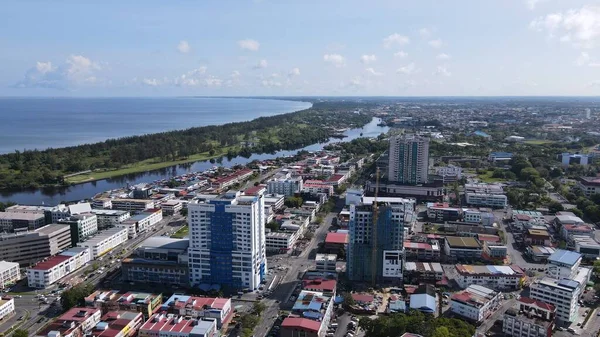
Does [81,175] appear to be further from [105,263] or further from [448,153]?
[448,153]

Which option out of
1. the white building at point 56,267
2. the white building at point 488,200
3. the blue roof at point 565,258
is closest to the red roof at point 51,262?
the white building at point 56,267

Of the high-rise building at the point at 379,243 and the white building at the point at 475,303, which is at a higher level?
the high-rise building at the point at 379,243

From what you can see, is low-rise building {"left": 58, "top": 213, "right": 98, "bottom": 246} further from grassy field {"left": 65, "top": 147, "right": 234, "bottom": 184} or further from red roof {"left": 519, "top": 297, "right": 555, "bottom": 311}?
red roof {"left": 519, "top": 297, "right": 555, "bottom": 311}

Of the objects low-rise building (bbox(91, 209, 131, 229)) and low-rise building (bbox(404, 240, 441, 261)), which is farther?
low-rise building (bbox(91, 209, 131, 229))

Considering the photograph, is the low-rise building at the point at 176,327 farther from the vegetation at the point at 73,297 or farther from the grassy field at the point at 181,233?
the grassy field at the point at 181,233

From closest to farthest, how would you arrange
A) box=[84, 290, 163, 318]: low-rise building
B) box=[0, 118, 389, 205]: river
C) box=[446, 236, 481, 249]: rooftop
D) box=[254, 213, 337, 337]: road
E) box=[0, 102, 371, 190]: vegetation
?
box=[254, 213, 337, 337]: road
box=[84, 290, 163, 318]: low-rise building
box=[446, 236, 481, 249]: rooftop
box=[0, 118, 389, 205]: river
box=[0, 102, 371, 190]: vegetation

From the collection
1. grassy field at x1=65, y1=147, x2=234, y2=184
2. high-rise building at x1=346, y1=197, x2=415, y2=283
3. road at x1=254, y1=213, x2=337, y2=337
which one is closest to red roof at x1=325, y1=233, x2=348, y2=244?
road at x1=254, y1=213, x2=337, y2=337

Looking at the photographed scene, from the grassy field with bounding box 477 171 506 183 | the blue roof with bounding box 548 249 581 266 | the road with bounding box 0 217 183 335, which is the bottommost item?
the road with bounding box 0 217 183 335

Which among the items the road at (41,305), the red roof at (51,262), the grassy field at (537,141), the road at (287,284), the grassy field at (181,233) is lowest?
the road at (41,305)

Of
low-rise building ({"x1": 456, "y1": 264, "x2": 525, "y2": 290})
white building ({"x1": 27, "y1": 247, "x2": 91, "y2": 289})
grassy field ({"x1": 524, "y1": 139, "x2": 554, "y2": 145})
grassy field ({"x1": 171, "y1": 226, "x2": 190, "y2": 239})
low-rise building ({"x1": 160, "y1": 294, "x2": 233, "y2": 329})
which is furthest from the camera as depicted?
grassy field ({"x1": 524, "y1": 139, "x2": 554, "y2": 145})
